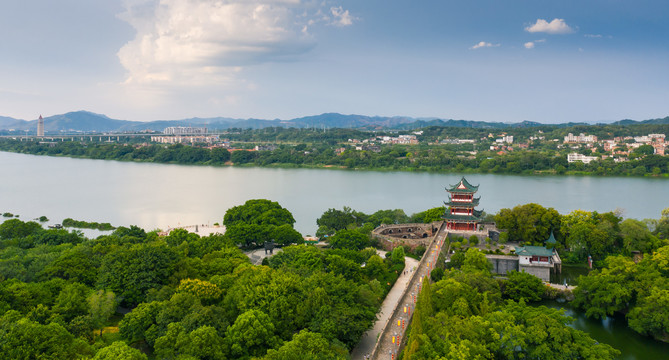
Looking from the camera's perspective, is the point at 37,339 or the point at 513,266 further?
the point at 513,266

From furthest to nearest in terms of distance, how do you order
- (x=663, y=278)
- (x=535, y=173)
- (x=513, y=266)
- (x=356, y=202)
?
1. (x=535, y=173)
2. (x=356, y=202)
3. (x=513, y=266)
4. (x=663, y=278)

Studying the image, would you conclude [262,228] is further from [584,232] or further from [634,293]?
[634,293]

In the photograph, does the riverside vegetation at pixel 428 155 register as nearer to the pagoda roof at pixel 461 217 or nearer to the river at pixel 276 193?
the river at pixel 276 193

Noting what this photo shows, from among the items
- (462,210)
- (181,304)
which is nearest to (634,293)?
(462,210)

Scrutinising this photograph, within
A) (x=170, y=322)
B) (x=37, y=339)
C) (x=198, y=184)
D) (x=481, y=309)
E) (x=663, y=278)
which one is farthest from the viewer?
(x=198, y=184)

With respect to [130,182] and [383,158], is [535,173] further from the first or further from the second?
[130,182]

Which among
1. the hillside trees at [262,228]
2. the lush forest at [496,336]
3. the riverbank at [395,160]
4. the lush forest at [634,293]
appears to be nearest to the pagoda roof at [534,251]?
the lush forest at [634,293]

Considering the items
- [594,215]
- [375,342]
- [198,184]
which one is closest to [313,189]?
[198,184]
